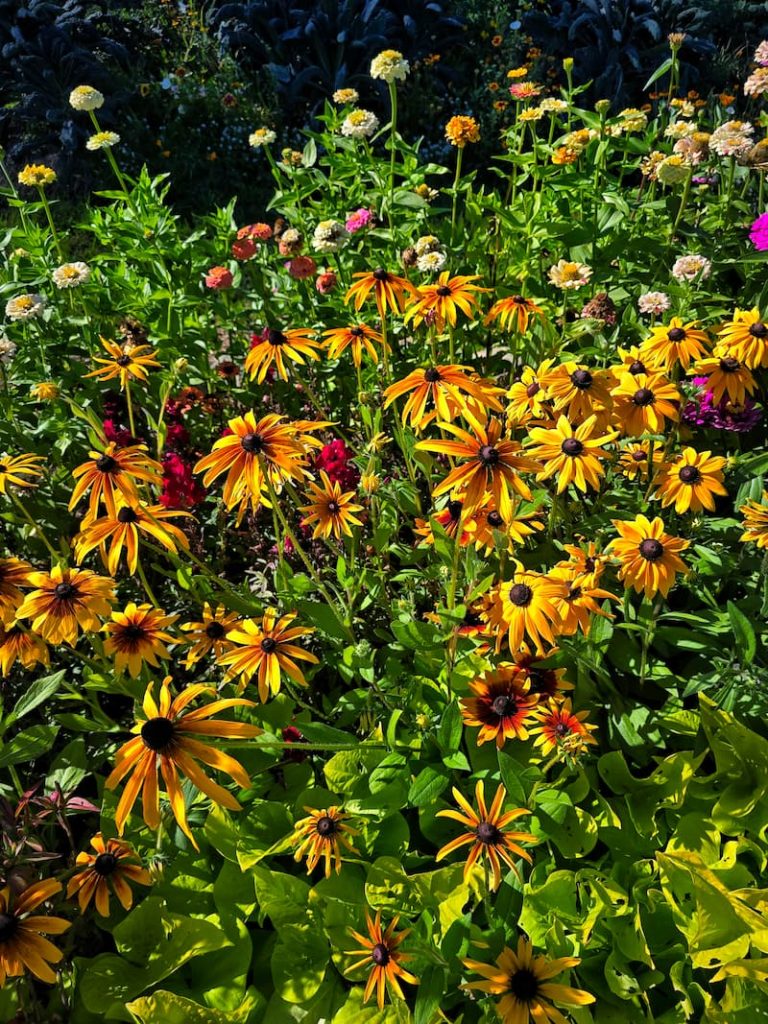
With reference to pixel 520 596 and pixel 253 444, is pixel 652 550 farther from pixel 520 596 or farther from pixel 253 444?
pixel 253 444

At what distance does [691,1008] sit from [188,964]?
0.89m

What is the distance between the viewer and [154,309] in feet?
8.32

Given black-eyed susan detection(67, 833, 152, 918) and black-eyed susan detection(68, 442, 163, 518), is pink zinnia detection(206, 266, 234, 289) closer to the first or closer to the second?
black-eyed susan detection(68, 442, 163, 518)

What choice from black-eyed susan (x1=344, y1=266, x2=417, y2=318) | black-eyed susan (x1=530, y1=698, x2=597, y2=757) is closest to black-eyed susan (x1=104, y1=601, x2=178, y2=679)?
black-eyed susan (x1=530, y1=698, x2=597, y2=757)

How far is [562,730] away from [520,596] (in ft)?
0.88

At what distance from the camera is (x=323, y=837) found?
4.43ft

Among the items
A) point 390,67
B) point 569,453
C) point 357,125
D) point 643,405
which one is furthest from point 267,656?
point 390,67

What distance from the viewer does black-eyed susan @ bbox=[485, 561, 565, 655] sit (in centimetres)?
129

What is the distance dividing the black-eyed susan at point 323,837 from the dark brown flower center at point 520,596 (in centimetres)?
49

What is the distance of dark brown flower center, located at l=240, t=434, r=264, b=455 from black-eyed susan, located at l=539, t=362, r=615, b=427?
55 centimetres

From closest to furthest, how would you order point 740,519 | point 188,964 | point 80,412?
point 188,964 → point 80,412 → point 740,519

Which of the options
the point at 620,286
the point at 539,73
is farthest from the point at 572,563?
the point at 539,73

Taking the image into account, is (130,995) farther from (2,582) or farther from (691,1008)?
(691,1008)

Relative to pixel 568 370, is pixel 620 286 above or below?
below
